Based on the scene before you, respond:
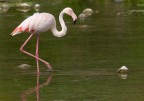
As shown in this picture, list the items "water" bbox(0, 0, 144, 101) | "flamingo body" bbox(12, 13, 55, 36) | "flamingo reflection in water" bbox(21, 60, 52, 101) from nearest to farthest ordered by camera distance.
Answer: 1. "flamingo reflection in water" bbox(21, 60, 52, 101)
2. "water" bbox(0, 0, 144, 101)
3. "flamingo body" bbox(12, 13, 55, 36)

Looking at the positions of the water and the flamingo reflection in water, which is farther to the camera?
the water

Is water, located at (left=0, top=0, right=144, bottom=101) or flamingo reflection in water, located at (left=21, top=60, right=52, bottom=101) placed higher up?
flamingo reflection in water, located at (left=21, top=60, right=52, bottom=101)

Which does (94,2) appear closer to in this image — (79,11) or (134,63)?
(79,11)

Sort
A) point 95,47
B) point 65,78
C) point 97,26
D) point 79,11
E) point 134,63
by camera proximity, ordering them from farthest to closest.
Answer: point 79,11
point 97,26
point 95,47
point 134,63
point 65,78

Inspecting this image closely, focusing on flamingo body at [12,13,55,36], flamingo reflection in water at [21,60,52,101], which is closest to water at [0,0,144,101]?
flamingo reflection in water at [21,60,52,101]

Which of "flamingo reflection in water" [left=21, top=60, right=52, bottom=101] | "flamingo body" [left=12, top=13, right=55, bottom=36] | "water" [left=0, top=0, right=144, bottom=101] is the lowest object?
"water" [left=0, top=0, right=144, bottom=101]

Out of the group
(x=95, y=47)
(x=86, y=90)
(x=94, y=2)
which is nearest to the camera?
→ (x=86, y=90)

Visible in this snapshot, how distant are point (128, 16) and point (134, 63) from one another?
9.72 meters

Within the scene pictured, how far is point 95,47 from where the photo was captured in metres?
15.8

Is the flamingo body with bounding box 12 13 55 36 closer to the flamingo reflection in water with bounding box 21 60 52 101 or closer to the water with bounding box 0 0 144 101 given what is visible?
the water with bounding box 0 0 144 101

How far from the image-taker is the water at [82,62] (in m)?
10.6

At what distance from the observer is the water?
10562mm

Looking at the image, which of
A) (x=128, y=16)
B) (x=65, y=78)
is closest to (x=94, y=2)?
(x=128, y=16)

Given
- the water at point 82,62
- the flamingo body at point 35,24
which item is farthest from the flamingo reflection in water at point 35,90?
the flamingo body at point 35,24
